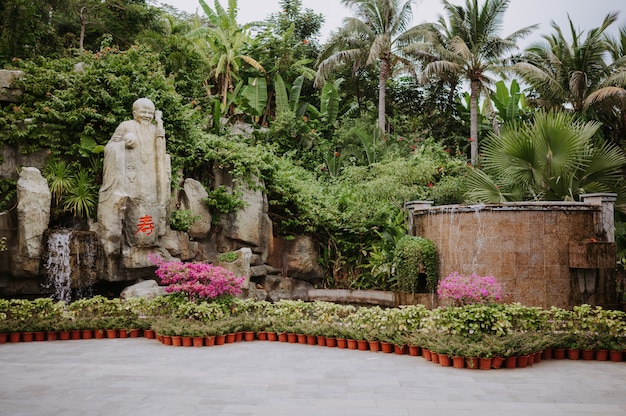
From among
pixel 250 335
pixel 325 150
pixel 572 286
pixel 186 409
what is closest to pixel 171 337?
pixel 250 335

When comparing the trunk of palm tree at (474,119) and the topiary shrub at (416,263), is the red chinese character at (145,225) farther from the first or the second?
the trunk of palm tree at (474,119)

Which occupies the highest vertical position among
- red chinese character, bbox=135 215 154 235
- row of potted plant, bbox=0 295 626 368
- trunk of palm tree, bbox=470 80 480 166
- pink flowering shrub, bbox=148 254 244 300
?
trunk of palm tree, bbox=470 80 480 166

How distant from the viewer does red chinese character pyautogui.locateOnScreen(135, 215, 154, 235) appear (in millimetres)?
11353

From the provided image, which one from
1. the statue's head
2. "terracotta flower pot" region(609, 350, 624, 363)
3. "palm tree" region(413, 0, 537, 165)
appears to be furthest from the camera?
"palm tree" region(413, 0, 537, 165)

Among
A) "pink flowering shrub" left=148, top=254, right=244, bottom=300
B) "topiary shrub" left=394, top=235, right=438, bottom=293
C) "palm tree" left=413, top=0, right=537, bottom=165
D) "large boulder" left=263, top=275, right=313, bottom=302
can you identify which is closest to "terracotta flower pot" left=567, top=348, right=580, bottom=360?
"topiary shrub" left=394, top=235, right=438, bottom=293

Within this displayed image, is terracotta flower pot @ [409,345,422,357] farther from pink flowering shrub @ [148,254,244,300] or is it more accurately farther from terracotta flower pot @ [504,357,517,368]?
pink flowering shrub @ [148,254,244,300]

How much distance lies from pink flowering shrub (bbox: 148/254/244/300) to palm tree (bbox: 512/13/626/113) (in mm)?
13676

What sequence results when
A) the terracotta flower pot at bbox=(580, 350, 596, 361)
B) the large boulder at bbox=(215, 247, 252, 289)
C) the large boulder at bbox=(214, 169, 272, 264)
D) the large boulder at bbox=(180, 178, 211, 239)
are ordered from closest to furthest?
1. the terracotta flower pot at bbox=(580, 350, 596, 361)
2. the large boulder at bbox=(215, 247, 252, 289)
3. the large boulder at bbox=(180, 178, 211, 239)
4. the large boulder at bbox=(214, 169, 272, 264)

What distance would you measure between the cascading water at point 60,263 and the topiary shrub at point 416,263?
286 inches

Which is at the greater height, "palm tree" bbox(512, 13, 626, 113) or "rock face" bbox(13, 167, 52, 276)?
"palm tree" bbox(512, 13, 626, 113)

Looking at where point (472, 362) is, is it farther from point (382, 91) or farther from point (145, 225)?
point (382, 91)

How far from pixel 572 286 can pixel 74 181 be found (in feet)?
35.6

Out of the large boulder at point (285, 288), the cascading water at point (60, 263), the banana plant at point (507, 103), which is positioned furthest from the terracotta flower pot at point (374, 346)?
the banana plant at point (507, 103)

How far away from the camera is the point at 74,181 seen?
1216 centimetres
